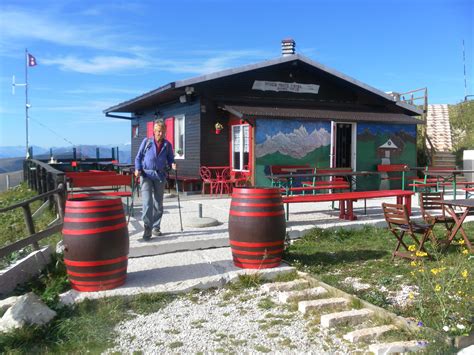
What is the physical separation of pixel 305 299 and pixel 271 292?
14.3 inches

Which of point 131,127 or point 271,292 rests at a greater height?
point 131,127

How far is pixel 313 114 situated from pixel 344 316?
30.8 ft

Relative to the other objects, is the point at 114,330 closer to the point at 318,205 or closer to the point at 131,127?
the point at 318,205

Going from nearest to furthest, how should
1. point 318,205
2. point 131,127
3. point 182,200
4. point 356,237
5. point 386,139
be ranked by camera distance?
1. point 356,237
2. point 318,205
3. point 182,200
4. point 386,139
5. point 131,127

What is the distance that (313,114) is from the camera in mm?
12414

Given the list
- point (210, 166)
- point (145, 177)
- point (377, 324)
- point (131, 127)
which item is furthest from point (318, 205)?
point (131, 127)

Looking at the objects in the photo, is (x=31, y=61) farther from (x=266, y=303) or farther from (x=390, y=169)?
(x=266, y=303)

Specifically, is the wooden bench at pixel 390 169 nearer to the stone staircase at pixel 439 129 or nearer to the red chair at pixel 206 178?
the red chair at pixel 206 178

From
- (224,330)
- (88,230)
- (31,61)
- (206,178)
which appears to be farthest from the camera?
(31,61)

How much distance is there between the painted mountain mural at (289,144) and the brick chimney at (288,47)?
2541 millimetres

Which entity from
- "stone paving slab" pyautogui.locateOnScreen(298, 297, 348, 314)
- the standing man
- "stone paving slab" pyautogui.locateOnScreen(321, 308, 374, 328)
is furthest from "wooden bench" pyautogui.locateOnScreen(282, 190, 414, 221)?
"stone paving slab" pyautogui.locateOnScreen(321, 308, 374, 328)

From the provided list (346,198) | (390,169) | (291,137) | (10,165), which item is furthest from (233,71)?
(10,165)

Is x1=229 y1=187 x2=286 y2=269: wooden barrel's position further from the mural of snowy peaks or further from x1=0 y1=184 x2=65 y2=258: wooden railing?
the mural of snowy peaks

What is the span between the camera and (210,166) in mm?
12641
